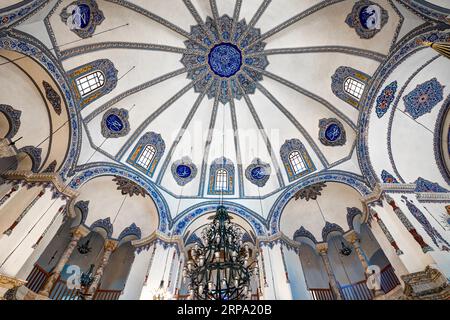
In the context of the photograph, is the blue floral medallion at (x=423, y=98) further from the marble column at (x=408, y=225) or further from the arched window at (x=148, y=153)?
the arched window at (x=148, y=153)

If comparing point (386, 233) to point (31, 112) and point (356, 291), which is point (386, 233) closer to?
point (356, 291)

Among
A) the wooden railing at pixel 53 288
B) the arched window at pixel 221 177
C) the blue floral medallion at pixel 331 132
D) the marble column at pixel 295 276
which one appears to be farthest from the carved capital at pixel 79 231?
the blue floral medallion at pixel 331 132

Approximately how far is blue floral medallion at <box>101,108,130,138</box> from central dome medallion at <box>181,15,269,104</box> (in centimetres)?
429

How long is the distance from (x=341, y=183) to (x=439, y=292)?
17.8 ft

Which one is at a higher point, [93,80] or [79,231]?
[93,80]

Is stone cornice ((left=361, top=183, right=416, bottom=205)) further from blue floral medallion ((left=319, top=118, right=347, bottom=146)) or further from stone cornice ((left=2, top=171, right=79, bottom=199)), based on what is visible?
stone cornice ((left=2, top=171, right=79, bottom=199))

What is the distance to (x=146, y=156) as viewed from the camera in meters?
13.0

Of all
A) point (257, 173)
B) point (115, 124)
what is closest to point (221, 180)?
point (257, 173)

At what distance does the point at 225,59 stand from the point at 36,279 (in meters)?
13.8

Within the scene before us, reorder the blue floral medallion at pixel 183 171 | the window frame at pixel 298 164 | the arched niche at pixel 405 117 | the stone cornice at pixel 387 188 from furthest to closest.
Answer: the blue floral medallion at pixel 183 171, the window frame at pixel 298 164, the stone cornice at pixel 387 188, the arched niche at pixel 405 117

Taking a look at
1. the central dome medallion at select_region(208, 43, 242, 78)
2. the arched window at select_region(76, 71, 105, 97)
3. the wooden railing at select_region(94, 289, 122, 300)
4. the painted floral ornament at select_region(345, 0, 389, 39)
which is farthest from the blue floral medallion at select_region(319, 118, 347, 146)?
the wooden railing at select_region(94, 289, 122, 300)

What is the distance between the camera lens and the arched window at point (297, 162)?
13.1 m

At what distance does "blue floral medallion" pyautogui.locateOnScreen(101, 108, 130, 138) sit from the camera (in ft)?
38.0
